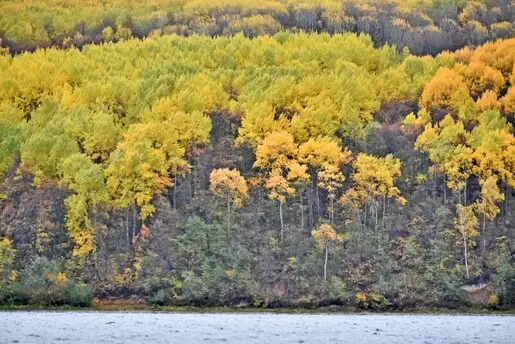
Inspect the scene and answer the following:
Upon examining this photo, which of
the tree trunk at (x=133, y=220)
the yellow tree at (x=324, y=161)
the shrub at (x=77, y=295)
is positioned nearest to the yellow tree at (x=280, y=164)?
the yellow tree at (x=324, y=161)

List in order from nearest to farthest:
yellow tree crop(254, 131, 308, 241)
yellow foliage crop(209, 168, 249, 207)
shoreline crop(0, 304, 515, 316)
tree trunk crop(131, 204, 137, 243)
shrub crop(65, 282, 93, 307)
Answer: shoreline crop(0, 304, 515, 316) → shrub crop(65, 282, 93, 307) → tree trunk crop(131, 204, 137, 243) → yellow foliage crop(209, 168, 249, 207) → yellow tree crop(254, 131, 308, 241)

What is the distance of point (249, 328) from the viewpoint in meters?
30.3

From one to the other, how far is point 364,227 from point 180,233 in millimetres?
8703

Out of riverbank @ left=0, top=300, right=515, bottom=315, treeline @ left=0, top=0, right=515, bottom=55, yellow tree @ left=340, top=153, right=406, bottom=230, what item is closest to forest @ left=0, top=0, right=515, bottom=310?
yellow tree @ left=340, top=153, right=406, bottom=230

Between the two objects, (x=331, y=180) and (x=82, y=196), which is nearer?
(x=82, y=196)

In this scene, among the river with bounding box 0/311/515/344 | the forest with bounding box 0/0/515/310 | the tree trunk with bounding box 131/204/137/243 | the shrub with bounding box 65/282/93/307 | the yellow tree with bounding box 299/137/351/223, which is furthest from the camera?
the yellow tree with bounding box 299/137/351/223

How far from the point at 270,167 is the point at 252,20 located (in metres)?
19.2

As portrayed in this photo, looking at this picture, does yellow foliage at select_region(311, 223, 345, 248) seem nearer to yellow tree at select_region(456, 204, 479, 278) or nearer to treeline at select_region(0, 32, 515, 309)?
treeline at select_region(0, 32, 515, 309)

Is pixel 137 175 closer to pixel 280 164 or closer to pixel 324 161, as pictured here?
pixel 280 164

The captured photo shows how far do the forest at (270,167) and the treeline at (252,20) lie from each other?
288 millimetres

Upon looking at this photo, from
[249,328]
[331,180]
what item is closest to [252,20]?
[331,180]

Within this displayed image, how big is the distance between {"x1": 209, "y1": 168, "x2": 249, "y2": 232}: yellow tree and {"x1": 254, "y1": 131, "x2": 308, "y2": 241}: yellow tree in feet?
4.41

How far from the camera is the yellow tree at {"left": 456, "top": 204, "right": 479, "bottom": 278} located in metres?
→ 44.2

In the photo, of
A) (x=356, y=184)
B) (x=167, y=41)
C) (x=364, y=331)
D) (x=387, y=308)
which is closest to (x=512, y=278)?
(x=387, y=308)
